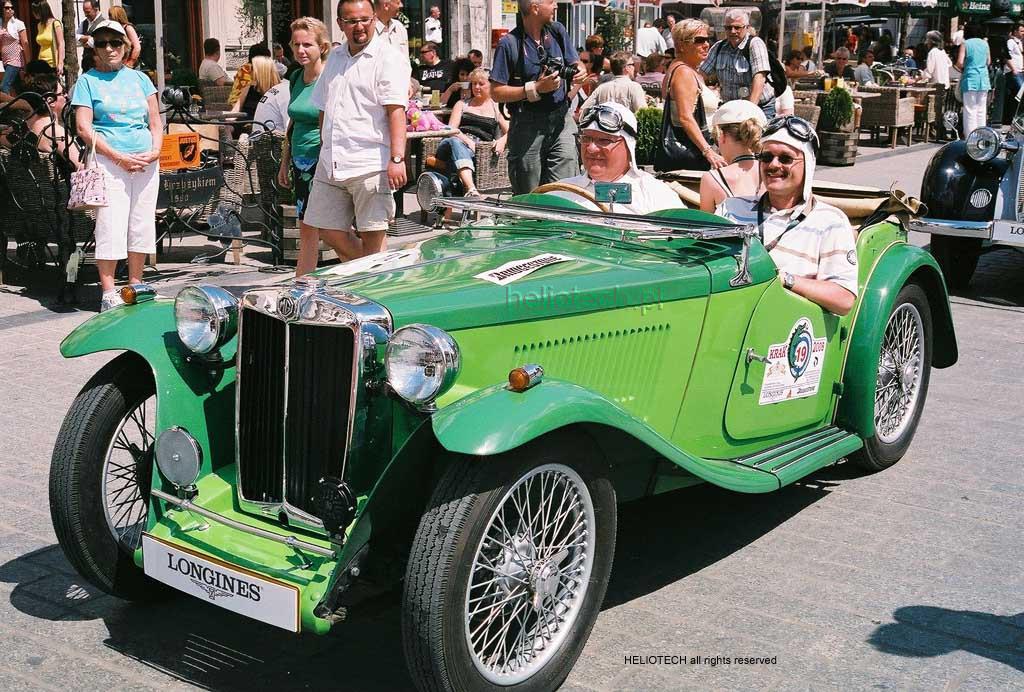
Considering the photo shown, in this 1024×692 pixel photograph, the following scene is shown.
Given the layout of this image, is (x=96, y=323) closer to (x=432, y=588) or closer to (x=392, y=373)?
(x=392, y=373)

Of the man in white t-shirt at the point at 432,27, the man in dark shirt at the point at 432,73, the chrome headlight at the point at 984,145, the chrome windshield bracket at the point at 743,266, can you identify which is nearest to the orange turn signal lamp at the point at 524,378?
the chrome windshield bracket at the point at 743,266

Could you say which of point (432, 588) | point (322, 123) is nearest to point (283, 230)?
point (322, 123)

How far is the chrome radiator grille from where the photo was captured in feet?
11.2

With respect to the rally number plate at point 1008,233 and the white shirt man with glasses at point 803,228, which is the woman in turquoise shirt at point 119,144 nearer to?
the white shirt man with glasses at point 803,228

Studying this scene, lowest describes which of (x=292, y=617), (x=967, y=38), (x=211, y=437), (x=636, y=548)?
(x=636, y=548)

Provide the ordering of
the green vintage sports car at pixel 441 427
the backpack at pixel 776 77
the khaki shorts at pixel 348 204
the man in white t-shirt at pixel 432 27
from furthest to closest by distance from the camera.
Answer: the man in white t-shirt at pixel 432 27, the backpack at pixel 776 77, the khaki shorts at pixel 348 204, the green vintage sports car at pixel 441 427

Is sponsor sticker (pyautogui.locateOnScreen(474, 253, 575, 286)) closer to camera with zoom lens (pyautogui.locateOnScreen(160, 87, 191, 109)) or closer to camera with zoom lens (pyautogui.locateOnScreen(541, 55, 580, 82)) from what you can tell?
camera with zoom lens (pyautogui.locateOnScreen(541, 55, 580, 82))

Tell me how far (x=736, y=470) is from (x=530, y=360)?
0.93m

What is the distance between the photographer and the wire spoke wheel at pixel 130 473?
12.4 ft

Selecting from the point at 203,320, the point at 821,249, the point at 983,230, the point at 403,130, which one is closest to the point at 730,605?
the point at 821,249

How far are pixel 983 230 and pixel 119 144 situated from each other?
5.84 meters

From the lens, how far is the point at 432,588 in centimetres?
301

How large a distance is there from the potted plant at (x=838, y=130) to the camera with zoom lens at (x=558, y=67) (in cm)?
904

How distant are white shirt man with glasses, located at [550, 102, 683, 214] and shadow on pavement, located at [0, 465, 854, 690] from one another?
124 centimetres
